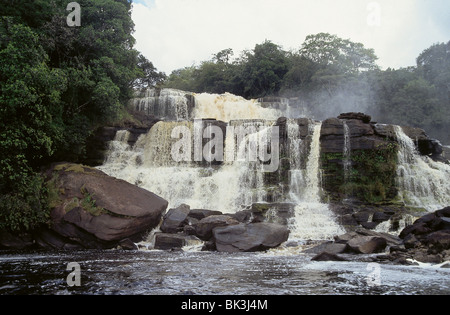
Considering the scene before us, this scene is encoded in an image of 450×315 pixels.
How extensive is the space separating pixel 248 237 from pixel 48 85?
9408 mm

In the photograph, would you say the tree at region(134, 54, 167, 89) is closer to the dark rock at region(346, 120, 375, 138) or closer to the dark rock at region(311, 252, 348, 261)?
the dark rock at region(346, 120, 375, 138)

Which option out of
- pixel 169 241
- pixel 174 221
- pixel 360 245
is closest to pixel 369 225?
pixel 360 245

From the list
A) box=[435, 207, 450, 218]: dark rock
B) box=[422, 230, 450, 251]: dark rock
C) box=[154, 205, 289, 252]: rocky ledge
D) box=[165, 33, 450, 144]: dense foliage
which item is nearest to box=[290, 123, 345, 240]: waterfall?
box=[154, 205, 289, 252]: rocky ledge

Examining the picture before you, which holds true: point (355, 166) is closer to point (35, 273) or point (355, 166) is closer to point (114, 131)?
point (114, 131)

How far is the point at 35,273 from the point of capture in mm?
8891

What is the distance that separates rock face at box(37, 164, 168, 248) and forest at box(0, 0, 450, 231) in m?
0.67

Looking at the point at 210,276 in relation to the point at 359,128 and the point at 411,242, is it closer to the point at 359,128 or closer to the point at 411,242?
the point at 411,242

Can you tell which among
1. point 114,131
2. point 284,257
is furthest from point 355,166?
point 114,131

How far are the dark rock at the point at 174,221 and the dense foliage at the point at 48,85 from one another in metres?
4.53

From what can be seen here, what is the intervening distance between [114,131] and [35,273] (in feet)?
52.6

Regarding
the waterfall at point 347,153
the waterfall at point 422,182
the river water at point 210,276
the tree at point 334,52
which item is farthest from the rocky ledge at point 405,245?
the tree at point 334,52

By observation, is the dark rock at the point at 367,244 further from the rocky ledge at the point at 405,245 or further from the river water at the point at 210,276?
the river water at the point at 210,276

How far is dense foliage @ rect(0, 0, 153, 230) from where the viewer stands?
13.4 meters
